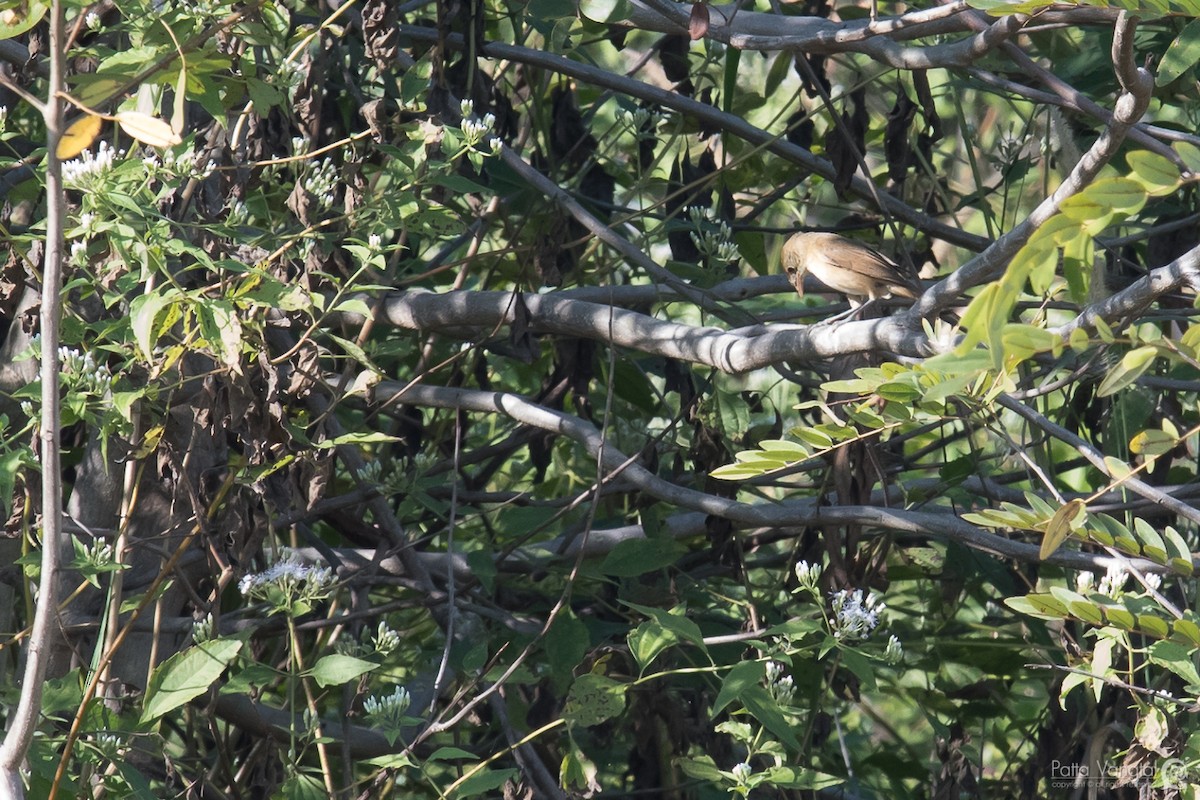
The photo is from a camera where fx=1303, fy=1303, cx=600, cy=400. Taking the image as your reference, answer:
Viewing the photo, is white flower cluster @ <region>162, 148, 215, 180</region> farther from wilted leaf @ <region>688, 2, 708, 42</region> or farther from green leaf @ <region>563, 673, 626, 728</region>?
green leaf @ <region>563, 673, 626, 728</region>

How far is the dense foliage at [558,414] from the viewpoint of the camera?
93.3 inches

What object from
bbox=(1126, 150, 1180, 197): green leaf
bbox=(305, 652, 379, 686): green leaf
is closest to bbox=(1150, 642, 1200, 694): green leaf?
bbox=(1126, 150, 1180, 197): green leaf

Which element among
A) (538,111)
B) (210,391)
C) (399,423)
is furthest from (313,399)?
(538,111)

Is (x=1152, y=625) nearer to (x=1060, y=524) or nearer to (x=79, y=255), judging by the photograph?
(x=1060, y=524)

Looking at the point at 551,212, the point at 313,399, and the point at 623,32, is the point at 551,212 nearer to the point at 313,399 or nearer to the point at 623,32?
the point at 623,32

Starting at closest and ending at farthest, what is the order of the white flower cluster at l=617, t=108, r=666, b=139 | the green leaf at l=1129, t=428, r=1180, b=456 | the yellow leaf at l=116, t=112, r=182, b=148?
the yellow leaf at l=116, t=112, r=182, b=148, the green leaf at l=1129, t=428, r=1180, b=456, the white flower cluster at l=617, t=108, r=666, b=139

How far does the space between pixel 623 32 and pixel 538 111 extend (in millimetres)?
379

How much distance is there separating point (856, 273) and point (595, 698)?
5.59 feet

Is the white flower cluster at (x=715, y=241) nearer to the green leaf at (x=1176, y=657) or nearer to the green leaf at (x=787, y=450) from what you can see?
the green leaf at (x=787, y=450)

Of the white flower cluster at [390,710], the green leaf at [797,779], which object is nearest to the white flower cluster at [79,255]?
the white flower cluster at [390,710]

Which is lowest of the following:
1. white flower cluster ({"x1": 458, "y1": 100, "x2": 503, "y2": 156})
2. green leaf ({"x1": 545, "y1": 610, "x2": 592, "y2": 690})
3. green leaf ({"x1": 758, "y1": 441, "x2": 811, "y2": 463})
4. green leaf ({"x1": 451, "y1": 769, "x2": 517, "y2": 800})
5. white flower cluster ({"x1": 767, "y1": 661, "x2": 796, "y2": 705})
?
green leaf ({"x1": 545, "y1": 610, "x2": 592, "y2": 690})

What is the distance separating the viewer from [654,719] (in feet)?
11.9

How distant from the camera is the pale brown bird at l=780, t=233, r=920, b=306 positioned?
12.7 ft

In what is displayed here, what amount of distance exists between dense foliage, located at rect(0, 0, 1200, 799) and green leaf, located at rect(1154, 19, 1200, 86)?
1 cm
